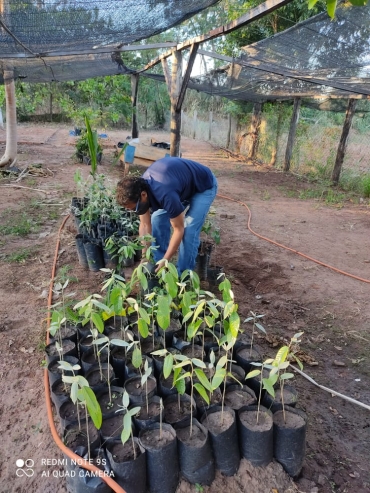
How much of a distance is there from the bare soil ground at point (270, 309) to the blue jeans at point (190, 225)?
25.0 inches

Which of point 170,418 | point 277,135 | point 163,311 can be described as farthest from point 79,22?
point 277,135

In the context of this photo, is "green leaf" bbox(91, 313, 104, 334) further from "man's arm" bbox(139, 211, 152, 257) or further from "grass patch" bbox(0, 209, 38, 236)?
"grass patch" bbox(0, 209, 38, 236)

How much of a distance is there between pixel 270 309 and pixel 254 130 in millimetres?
9057

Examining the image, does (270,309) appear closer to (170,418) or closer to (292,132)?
(170,418)

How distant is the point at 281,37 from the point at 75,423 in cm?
439

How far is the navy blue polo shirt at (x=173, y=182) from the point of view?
2.16 metres

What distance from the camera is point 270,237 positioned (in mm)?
4410

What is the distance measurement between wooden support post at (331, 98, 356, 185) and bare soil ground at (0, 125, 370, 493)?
176 cm

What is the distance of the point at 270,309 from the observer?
2.85 meters

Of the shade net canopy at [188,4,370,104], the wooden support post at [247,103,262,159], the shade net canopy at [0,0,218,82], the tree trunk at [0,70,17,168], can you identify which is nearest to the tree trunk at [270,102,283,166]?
the wooden support post at [247,103,262,159]

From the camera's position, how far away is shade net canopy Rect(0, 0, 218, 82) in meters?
2.90

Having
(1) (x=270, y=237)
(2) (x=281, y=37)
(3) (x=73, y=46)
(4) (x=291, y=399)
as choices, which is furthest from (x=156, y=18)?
(4) (x=291, y=399)

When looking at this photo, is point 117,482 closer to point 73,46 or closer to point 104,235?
point 104,235

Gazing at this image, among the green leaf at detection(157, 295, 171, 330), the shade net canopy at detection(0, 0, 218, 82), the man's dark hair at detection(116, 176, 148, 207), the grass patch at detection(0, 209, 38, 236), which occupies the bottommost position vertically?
the grass patch at detection(0, 209, 38, 236)
